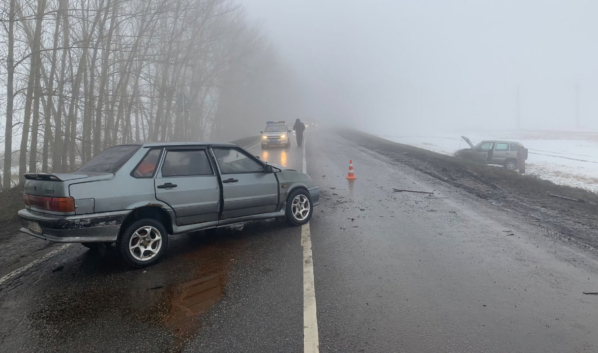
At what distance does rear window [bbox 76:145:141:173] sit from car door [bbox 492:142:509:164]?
17582mm

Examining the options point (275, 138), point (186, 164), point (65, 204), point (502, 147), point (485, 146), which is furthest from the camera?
point (275, 138)

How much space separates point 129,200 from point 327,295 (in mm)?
2572

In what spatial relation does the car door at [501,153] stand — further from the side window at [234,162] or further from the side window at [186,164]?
the side window at [186,164]

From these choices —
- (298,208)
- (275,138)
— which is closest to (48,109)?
(275,138)

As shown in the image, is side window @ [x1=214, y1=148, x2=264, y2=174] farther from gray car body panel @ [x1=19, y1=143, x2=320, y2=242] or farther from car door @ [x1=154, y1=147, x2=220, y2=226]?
car door @ [x1=154, y1=147, x2=220, y2=226]

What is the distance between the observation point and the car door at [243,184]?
5.87 m

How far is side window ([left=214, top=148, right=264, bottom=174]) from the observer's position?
5.99m

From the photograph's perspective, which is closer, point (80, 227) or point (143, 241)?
point (80, 227)

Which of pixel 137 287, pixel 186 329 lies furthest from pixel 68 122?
pixel 186 329

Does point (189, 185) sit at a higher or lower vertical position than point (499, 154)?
higher

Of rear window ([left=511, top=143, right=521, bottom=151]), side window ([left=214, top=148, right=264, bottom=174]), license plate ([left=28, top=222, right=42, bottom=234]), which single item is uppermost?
side window ([left=214, top=148, right=264, bottom=174])

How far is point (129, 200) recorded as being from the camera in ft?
15.9

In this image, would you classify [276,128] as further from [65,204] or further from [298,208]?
[65,204]

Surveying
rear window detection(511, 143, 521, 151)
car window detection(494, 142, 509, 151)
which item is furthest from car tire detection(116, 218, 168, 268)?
rear window detection(511, 143, 521, 151)
